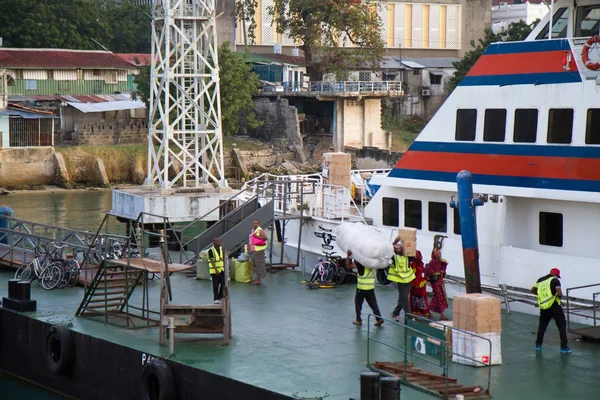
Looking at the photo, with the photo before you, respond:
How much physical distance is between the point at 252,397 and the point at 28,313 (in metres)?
6.84

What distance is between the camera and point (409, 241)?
18484 millimetres

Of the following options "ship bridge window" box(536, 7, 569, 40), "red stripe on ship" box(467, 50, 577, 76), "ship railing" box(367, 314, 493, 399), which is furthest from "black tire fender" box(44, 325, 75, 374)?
"ship bridge window" box(536, 7, 569, 40)

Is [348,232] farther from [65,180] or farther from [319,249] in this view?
[65,180]

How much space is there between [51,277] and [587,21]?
11.3 metres

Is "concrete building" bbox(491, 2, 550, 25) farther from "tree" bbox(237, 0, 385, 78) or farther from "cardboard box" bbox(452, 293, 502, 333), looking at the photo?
"cardboard box" bbox(452, 293, 502, 333)

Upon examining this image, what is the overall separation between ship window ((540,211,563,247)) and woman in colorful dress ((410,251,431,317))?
2244mm

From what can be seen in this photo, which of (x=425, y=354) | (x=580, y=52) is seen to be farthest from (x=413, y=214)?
(x=425, y=354)

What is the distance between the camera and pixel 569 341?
17.1 metres

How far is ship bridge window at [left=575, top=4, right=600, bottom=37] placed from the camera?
61.1 ft

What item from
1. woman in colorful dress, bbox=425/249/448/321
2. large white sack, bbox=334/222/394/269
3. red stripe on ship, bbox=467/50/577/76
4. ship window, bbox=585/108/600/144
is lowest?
woman in colorful dress, bbox=425/249/448/321

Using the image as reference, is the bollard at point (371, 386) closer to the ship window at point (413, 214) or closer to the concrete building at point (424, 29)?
the ship window at point (413, 214)

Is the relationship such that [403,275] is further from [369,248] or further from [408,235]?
[408,235]

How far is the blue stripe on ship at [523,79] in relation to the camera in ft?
60.0

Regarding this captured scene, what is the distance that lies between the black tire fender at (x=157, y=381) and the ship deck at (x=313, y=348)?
0.31 meters
